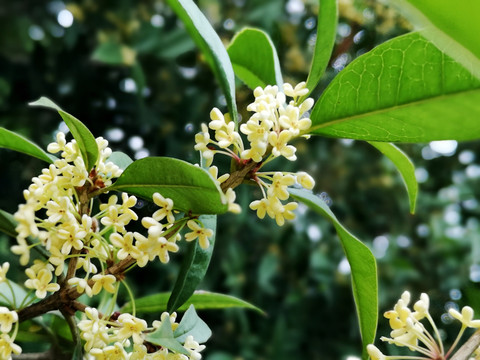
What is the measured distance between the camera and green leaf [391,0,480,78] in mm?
302

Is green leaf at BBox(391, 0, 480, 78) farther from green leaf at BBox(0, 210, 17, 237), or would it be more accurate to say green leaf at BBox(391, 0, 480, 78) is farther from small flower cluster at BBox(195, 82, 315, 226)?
green leaf at BBox(0, 210, 17, 237)

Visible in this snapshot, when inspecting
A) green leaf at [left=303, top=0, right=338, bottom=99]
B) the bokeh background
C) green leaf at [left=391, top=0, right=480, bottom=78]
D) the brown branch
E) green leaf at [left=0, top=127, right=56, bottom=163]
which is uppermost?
green leaf at [left=391, top=0, right=480, bottom=78]

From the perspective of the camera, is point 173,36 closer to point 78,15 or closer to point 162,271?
point 78,15

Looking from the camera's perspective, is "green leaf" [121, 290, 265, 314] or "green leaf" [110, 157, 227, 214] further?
"green leaf" [121, 290, 265, 314]

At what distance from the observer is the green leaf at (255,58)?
841 millimetres

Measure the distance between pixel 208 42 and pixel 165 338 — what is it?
0.36m

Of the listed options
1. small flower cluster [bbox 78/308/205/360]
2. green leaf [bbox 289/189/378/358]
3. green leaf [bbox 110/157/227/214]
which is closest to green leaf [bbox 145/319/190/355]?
small flower cluster [bbox 78/308/205/360]

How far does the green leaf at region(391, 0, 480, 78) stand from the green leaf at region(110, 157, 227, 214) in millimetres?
273

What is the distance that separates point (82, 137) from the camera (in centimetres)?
68

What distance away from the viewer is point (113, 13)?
2.19 m

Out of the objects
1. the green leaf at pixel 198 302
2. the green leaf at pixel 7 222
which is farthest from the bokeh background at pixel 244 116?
the green leaf at pixel 7 222

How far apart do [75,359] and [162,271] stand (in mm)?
1388

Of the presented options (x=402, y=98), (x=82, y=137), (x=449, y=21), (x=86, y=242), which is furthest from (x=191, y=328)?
(x=449, y=21)

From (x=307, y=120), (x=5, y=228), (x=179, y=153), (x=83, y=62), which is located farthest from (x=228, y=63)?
(x=83, y=62)
